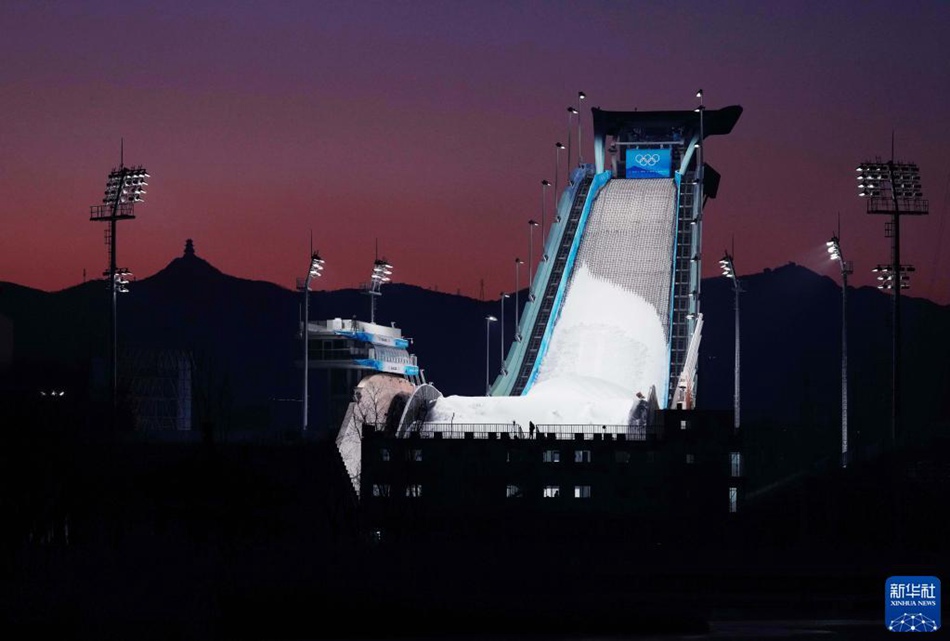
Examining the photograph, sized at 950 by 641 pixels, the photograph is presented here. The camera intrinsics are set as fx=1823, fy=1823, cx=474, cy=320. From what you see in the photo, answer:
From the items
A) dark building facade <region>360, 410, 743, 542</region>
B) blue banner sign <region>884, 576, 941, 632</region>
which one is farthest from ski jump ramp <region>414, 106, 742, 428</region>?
blue banner sign <region>884, 576, 941, 632</region>

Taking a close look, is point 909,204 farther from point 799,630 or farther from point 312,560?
point 799,630

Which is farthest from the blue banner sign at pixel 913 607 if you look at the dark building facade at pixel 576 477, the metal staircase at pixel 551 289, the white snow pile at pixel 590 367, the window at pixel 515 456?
the metal staircase at pixel 551 289

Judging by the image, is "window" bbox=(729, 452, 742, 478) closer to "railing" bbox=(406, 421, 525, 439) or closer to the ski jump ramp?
the ski jump ramp

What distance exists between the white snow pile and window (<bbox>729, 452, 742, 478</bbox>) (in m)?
5.79

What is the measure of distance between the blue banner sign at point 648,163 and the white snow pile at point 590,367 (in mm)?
14303

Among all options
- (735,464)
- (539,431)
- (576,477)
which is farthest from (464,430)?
(735,464)

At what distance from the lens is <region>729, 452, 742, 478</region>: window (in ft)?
292

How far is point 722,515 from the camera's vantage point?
85.6 meters

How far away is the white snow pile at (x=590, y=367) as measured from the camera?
306 ft

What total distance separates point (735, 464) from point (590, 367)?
1248 cm

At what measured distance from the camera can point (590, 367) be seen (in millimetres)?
98750

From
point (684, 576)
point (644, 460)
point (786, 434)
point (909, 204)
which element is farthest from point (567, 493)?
point (786, 434)

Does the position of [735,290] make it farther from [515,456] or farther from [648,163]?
[648,163]

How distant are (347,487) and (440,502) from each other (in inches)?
201
